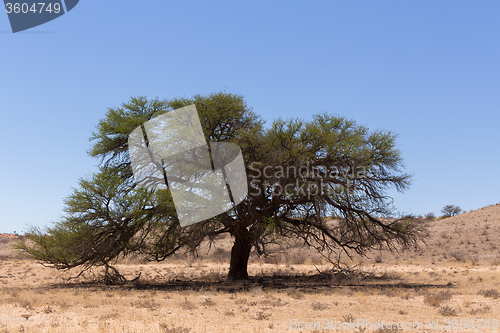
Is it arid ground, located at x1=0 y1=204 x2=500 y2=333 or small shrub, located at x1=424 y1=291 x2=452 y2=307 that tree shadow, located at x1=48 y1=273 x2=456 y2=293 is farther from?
small shrub, located at x1=424 y1=291 x2=452 y2=307

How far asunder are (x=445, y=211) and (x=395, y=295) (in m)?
73.0

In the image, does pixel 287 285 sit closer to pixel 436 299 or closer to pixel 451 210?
pixel 436 299

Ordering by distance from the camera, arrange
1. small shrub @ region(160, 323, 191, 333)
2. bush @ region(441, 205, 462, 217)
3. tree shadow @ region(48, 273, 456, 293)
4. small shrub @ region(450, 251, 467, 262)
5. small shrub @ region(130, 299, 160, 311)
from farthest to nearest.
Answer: bush @ region(441, 205, 462, 217) → small shrub @ region(450, 251, 467, 262) → tree shadow @ region(48, 273, 456, 293) → small shrub @ region(130, 299, 160, 311) → small shrub @ region(160, 323, 191, 333)

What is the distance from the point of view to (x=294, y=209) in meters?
17.9

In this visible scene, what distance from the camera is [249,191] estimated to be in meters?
16.2

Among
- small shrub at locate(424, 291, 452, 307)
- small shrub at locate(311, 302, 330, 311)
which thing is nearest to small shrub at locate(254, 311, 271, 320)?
small shrub at locate(311, 302, 330, 311)

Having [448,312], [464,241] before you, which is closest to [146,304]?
[448,312]

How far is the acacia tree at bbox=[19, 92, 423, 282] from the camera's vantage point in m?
15.6

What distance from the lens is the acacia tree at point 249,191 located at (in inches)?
616

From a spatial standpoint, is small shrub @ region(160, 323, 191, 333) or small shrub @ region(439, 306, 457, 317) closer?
small shrub @ region(160, 323, 191, 333)

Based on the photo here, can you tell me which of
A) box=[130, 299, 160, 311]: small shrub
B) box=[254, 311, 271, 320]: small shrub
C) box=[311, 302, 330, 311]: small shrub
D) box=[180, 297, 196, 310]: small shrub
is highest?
box=[130, 299, 160, 311]: small shrub

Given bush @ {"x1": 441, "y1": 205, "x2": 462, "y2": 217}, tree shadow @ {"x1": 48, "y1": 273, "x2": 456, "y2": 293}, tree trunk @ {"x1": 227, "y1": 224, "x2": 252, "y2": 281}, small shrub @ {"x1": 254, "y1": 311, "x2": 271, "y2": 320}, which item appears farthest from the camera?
bush @ {"x1": 441, "y1": 205, "x2": 462, "y2": 217}

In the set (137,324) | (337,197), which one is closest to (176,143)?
(337,197)

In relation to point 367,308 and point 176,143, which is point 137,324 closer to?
point 367,308
